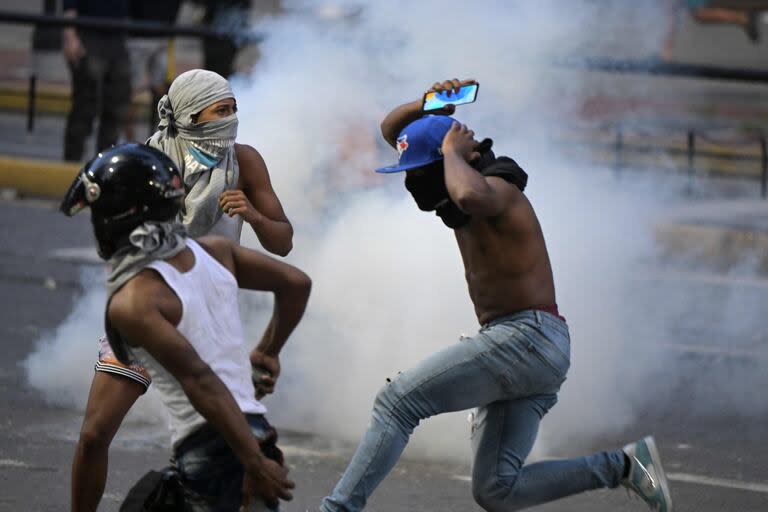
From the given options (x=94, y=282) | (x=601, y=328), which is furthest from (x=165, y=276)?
(x=94, y=282)

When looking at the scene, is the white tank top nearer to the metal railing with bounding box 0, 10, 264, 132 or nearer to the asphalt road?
the asphalt road

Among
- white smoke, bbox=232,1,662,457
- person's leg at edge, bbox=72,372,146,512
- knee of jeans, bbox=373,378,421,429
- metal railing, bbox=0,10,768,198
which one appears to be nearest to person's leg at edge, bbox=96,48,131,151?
metal railing, bbox=0,10,768,198

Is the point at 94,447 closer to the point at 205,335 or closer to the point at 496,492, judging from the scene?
the point at 205,335

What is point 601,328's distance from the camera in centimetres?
677

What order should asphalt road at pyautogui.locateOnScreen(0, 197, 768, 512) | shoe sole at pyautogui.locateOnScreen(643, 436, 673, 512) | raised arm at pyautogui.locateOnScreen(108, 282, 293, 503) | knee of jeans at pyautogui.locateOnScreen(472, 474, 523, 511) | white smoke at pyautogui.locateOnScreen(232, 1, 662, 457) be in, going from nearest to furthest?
raised arm at pyautogui.locateOnScreen(108, 282, 293, 503), knee of jeans at pyautogui.locateOnScreen(472, 474, 523, 511), shoe sole at pyautogui.locateOnScreen(643, 436, 673, 512), asphalt road at pyautogui.locateOnScreen(0, 197, 768, 512), white smoke at pyautogui.locateOnScreen(232, 1, 662, 457)

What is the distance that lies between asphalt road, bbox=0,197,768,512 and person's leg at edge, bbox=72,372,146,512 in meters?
0.98

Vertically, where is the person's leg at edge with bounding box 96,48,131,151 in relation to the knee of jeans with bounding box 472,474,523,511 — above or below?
below

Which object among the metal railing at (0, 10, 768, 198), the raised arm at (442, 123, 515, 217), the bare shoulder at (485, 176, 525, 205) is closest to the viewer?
the raised arm at (442, 123, 515, 217)

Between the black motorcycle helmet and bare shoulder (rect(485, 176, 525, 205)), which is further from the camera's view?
bare shoulder (rect(485, 176, 525, 205))

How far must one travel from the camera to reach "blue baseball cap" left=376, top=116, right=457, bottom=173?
13.8 ft

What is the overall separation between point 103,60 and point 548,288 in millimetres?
9602

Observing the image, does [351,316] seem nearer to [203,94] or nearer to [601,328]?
[601,328]

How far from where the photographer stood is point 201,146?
4.52 m

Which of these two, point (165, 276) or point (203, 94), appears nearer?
point (165, 276)
